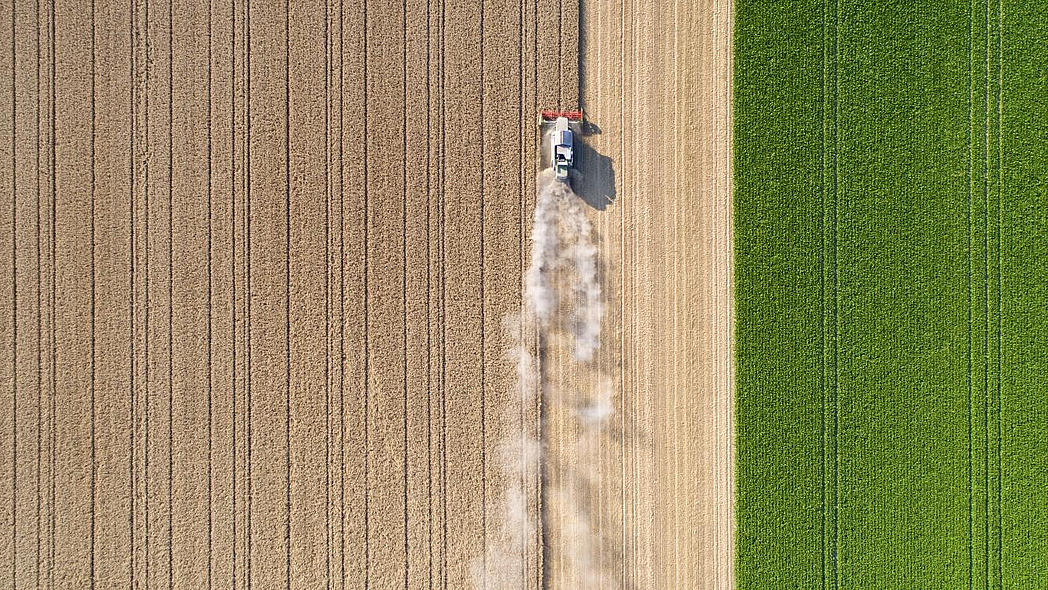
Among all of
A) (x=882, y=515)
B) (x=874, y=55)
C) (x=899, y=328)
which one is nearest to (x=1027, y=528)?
(x=882, y=515)

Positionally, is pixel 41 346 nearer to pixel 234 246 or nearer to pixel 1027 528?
pixel 234 246

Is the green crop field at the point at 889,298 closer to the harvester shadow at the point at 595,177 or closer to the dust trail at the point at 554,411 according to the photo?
the harvester shadow at the point at 595,177

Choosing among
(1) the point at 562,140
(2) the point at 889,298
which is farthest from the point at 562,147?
(2) the point at 889,298

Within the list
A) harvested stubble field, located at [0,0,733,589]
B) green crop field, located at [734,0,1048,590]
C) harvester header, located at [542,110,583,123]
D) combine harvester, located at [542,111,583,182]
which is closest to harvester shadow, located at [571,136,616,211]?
harvested stubble field, located at [0,0,733,589]

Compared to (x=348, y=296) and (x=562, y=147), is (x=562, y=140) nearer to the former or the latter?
(x=562, y=147)

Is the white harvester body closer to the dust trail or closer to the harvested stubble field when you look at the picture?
the dust trail

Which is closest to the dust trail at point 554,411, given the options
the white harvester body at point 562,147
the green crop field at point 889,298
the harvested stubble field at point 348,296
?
the harvested stubble field at point 348,296
